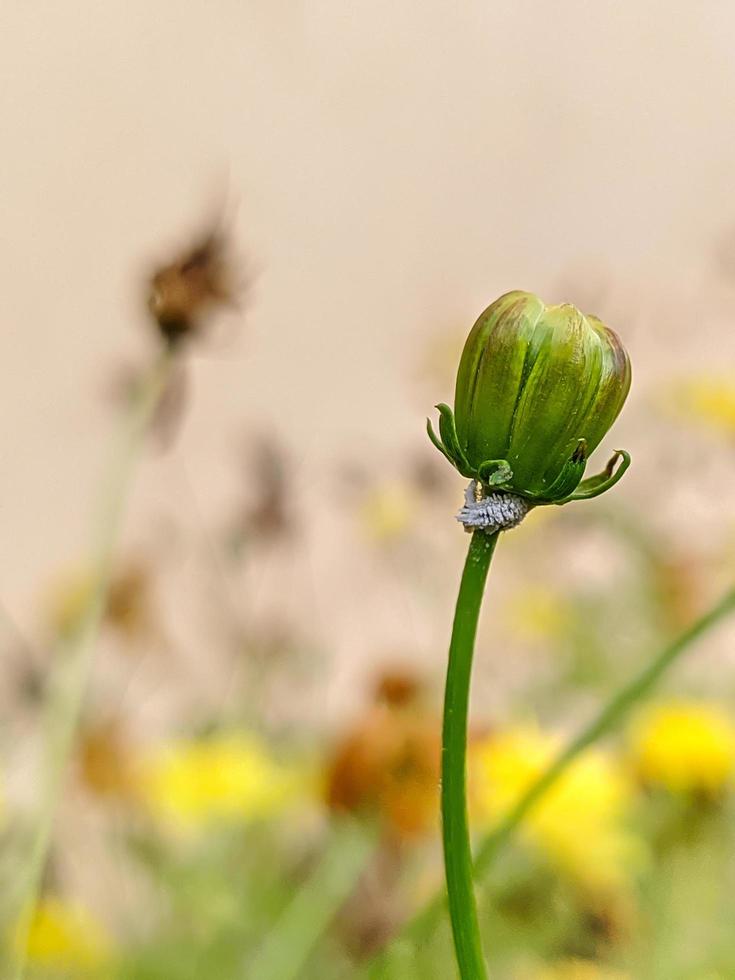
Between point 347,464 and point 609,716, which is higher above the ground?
point 347,464

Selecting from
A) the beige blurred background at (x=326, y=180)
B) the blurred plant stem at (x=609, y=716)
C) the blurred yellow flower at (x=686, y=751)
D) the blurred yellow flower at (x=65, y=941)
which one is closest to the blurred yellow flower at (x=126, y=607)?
the blurred yellow flower at (x=65, y=941)

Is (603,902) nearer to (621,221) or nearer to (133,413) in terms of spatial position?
(133,413)

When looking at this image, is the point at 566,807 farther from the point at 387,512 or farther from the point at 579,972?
the point at 387,512

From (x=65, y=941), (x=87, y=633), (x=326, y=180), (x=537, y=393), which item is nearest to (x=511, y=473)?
(x=537, y=393)

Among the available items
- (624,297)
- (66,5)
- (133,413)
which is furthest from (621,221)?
(133,413)

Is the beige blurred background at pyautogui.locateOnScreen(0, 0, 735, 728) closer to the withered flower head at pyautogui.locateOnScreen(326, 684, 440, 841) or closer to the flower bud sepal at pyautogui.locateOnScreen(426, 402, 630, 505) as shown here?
the withered flower head at pyautogui.locateOnScreen(326, 684, 440, 841)

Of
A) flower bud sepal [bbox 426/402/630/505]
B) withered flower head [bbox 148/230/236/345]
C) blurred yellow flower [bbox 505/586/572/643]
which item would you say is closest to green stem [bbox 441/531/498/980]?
flower bud sepal [bbox 426/402/630/505]
